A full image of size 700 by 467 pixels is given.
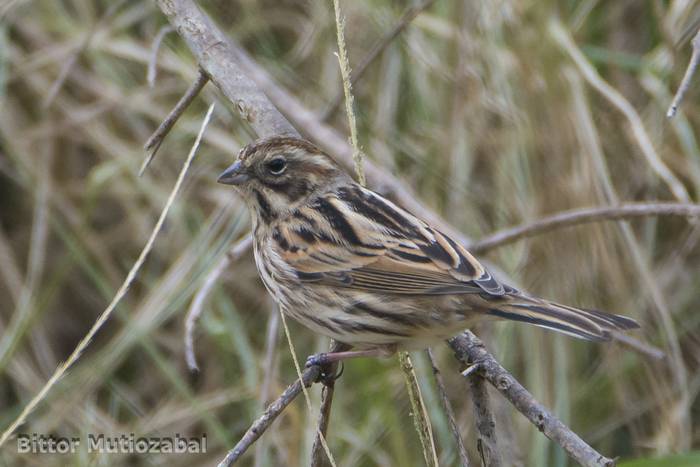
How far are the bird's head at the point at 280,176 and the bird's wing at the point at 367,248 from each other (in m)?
0.05

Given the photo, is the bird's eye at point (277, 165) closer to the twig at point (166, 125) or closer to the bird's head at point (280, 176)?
the bird's head at point (280, 176)

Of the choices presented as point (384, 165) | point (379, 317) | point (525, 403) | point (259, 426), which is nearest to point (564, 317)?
point (525, 403)

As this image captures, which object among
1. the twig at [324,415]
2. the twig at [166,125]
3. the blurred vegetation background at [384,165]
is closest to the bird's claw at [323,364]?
the twig at [324,415]

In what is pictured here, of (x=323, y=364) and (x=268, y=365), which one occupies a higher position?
(x=268, y=365)

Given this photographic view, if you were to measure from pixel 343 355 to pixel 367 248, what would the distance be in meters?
0.34

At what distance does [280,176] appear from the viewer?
10.1 ft

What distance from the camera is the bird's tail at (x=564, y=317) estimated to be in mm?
2529

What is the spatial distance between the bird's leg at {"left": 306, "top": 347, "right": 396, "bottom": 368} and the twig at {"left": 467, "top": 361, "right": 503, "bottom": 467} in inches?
19.1

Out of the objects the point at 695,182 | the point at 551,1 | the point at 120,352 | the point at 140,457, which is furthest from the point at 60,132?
the point at 695,182

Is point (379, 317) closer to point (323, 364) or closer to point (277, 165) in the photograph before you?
point (323, 364)

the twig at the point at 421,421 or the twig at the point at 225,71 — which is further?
the twig at the point at 225,71

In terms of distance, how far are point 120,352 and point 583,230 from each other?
6.75 ft

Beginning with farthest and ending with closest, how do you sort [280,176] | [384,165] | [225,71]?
1. [384,165]
2. [280,176]
3. [225,71]

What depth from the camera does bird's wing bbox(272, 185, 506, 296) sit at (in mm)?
2861
